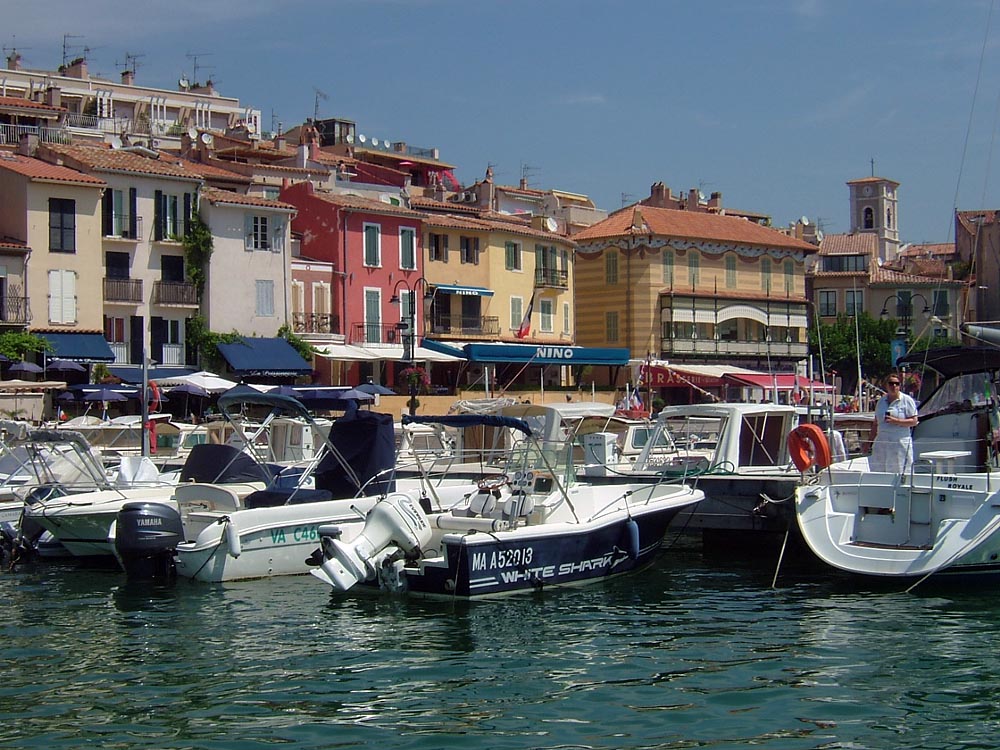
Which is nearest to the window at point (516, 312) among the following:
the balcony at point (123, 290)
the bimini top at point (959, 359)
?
the balcony at point (123, 290)

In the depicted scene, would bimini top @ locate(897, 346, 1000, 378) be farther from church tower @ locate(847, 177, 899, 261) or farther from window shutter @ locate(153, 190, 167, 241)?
church tower @ locate(847, 177, 899, 261)

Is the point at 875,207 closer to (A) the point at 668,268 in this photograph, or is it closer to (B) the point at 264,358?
(A) the point at 668,268

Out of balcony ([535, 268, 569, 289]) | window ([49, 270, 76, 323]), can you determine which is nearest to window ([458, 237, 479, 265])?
balcony ([535, 268, 569, 289])

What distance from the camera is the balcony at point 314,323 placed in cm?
5388

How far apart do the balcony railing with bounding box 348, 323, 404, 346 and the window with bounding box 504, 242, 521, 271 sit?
8.19m

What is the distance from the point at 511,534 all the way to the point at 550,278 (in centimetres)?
4848

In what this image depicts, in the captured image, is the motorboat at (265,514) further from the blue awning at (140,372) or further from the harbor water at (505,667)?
the blue awning at (140,372)

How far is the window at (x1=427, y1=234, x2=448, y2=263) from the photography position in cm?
6000

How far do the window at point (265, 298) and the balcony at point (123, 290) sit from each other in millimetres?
4843

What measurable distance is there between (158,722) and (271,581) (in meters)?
7.40

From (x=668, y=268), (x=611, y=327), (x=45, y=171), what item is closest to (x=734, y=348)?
(x=668, y=268)

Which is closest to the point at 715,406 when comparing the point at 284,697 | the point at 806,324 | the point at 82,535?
the point at 82,535

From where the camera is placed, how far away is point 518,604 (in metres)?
17.4

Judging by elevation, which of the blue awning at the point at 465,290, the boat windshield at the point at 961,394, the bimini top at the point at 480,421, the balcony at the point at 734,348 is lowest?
the bimini top at the point at 480,421
